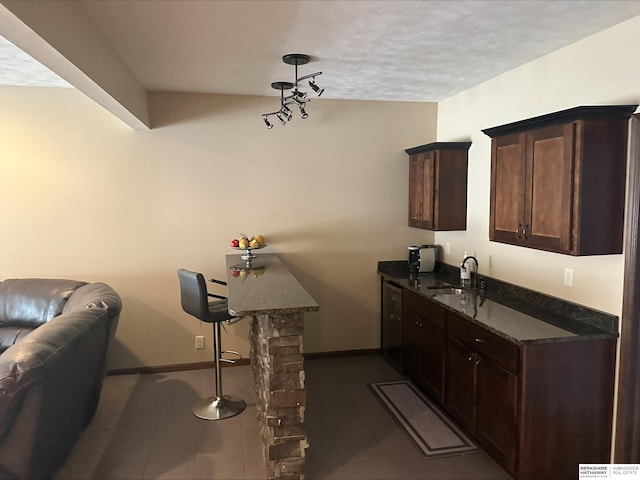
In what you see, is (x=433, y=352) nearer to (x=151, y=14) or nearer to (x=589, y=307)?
(x=589, y=307)

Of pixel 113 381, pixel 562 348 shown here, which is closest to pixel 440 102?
pixel 562 348

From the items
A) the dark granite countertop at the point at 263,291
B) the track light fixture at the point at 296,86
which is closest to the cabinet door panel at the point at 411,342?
the dark granite countertop at the point at 263,291

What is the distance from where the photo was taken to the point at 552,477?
2680mm

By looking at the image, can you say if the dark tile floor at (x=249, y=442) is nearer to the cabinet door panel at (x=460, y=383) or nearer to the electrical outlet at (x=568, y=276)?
the cabinet door panel at (x=460, y=383)

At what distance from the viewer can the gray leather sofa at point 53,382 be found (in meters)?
2.19

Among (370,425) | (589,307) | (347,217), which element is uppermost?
(347,217)

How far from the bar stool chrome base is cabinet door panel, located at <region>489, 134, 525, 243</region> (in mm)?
2278

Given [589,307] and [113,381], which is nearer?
A: [589,307]

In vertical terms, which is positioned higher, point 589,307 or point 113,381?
point 589,307

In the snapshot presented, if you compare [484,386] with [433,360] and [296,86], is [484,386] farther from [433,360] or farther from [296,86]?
[296,86]

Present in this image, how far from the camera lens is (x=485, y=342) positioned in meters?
2.94

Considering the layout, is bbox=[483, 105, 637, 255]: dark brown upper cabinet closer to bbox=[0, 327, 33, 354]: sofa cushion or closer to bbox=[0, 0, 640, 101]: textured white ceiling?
bbox=[0, 0, 640, 101]: textured white ceiling

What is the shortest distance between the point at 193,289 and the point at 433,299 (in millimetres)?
1753

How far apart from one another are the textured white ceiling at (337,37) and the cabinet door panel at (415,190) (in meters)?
0.85
